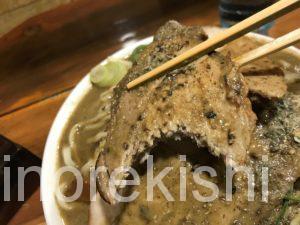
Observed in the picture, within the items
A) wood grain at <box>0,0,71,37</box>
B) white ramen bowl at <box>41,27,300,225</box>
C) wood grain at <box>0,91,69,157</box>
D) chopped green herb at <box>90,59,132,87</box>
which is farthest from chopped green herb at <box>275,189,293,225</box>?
wood grain at <box>0,0,71,37</box>

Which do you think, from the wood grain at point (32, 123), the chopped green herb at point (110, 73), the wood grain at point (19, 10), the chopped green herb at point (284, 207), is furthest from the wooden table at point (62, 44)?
the chopped green herb at point (284, 207)

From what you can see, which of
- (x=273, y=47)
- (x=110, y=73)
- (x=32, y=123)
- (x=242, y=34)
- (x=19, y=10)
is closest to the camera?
(x=242, y=34)

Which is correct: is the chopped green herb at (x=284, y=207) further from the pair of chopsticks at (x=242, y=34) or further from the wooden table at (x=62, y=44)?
the wooden table at (x=62, y=44)

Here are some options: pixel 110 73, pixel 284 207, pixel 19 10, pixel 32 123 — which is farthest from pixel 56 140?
pixel 19 10

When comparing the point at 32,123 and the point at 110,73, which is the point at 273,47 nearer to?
the point at 110,73

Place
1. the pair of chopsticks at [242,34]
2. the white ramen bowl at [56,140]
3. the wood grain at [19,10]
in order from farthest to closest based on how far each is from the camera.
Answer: the wood grain at [19,10] < the white ramen bowl at [56,140] < the pair of chopsticks at [242,34]

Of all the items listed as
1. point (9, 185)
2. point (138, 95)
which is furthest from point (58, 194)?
point (138, 95)
